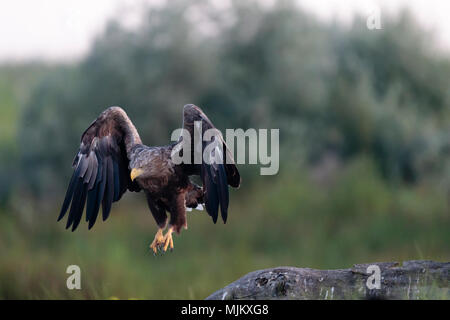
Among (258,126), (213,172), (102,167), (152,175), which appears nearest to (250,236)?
(258,126)

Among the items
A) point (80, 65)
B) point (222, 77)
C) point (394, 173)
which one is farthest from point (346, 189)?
point (80, 65)

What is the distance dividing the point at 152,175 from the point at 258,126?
10150 mm

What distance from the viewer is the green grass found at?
12914 millimetres

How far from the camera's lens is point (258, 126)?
52.7 ft

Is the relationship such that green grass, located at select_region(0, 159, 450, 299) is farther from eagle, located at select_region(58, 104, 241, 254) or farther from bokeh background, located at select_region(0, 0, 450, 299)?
eagle, located at select_region(58, 104, 241, 254)

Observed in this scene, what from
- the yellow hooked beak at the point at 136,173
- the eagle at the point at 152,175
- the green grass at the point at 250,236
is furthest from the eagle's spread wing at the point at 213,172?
the green grass at the point at 250,236

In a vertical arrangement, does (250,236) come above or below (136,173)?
below

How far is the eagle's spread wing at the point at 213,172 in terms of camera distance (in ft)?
19.1

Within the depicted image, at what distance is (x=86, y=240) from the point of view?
48.5 ft

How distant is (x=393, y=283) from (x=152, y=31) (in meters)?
13.2

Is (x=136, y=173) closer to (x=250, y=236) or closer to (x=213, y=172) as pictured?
(x=213, y=172)

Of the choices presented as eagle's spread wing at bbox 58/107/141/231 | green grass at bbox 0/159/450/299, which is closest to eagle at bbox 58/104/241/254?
eagle's spread wing at bbox 58/107/141/231

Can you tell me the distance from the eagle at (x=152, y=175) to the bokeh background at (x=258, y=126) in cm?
576

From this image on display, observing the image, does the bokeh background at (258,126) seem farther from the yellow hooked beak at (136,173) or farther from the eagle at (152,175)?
the yellow hooked beak at (136,173)
